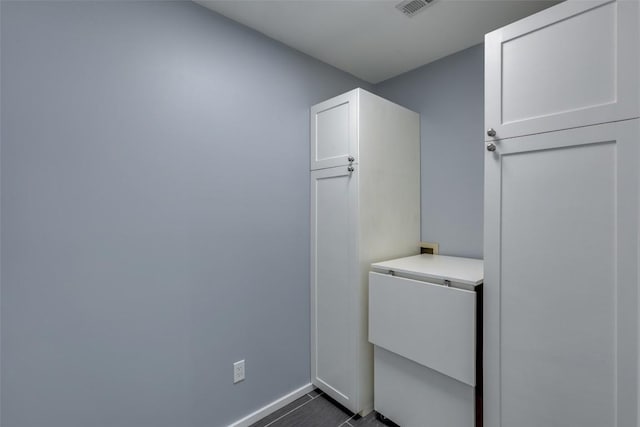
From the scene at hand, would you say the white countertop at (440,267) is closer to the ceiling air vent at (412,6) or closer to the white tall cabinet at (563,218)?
the white tall cabinet at (563,218)

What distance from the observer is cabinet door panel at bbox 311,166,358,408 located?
72.1 inches

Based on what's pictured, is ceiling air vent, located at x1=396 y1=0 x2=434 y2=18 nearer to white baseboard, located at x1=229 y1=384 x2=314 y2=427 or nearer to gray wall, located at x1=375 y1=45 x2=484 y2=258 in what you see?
gray wall, located at x1=375 y1=45 x2=484 y2=258

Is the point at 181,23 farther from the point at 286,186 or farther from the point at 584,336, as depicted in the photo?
the point at 584,336

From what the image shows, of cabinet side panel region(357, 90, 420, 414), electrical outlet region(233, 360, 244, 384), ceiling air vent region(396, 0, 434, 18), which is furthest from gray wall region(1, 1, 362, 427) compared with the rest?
ceiling air vent region(396, 0, 434, 18)

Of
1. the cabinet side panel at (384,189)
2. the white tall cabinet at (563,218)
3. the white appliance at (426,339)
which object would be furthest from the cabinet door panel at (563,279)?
the cabinet side panel at (384,189)

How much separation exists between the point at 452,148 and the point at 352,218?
3.04ft

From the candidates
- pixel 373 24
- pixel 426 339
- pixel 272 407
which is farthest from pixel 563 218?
pixel 272 407

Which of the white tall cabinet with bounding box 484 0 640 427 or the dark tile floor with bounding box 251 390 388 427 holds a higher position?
the white tall cabinet with bounding box 484 0 640 427

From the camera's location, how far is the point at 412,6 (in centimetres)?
159

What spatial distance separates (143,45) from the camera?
1394 mm

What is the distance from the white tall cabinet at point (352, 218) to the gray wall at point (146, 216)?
14 centimetres

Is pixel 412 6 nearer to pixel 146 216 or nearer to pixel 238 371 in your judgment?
pixel 146 216

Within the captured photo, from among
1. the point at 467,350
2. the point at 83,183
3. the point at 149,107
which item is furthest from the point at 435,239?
the point at 83,183

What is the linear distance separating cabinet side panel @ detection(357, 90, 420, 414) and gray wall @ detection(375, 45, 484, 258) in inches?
3.8
